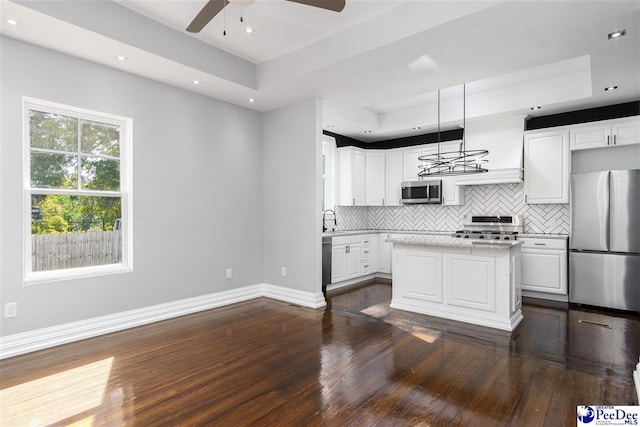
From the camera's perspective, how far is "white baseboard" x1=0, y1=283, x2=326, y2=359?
306cm

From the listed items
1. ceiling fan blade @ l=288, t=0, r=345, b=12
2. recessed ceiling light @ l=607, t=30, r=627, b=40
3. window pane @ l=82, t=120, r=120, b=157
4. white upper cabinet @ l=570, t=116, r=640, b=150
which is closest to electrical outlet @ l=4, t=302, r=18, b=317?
window pane @ l=82, t=120, r=120, b=157

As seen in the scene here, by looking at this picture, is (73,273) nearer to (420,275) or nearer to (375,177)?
(420,275)

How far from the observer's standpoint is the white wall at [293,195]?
4.66m

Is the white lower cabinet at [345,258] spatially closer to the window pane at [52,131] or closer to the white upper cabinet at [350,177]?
the white upper cabinet at [350,177]

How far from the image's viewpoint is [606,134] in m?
4.71

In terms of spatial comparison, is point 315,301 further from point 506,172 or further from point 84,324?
point 506,172

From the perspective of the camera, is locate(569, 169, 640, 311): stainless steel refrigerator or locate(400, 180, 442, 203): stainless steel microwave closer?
locate(569, 169, 640, 311): stainless steel refrigerator

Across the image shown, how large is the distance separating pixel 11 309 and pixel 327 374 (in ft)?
9.28

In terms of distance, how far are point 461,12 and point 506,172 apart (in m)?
3.32

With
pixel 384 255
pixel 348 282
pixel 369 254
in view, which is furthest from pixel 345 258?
pixel 384 255

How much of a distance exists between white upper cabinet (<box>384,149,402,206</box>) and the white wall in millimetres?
2571

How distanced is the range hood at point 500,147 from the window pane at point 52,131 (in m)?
5.46

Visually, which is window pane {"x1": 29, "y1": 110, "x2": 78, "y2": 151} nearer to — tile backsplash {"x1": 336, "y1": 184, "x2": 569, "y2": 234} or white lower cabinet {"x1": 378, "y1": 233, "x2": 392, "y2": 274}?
tile backsplash {"x1": 336, "y1": 184, "x2": 569, "y2": 234}

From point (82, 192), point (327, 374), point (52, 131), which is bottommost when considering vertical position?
point (327, 374)
